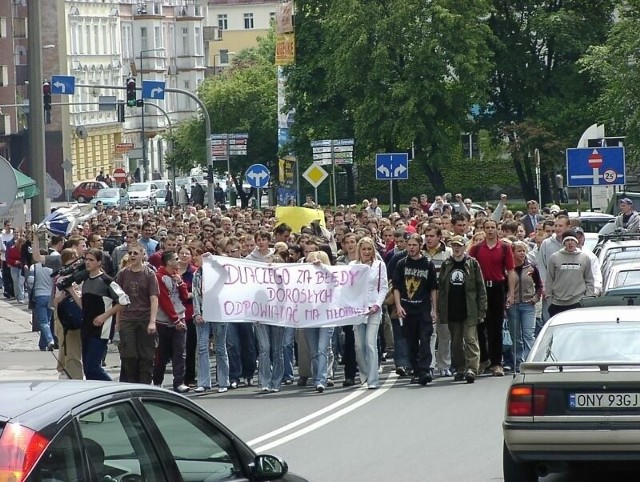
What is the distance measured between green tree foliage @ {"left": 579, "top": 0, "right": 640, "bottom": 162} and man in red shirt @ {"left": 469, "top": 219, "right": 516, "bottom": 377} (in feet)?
79.8

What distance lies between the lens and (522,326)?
786 inches

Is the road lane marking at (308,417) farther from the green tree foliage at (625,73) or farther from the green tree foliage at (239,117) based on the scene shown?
the green tree foliage at (239,117)

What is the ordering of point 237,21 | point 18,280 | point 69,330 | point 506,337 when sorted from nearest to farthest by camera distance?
1. point 69,330
2. point 506,337
3. point 18,280
4. point 237,21

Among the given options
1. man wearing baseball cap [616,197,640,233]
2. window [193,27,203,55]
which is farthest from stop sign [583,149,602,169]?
window [193,27,203,55]

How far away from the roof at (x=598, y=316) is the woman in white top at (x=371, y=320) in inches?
290

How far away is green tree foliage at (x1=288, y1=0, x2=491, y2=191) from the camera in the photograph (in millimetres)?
62156

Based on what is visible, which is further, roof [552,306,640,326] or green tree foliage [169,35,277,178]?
green tree foliage [169,35,277,178]

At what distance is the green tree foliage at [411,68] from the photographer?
6216 centimetres

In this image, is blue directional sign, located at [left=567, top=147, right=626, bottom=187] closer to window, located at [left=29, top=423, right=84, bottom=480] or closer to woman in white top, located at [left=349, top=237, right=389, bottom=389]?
woman in white top, located at [left=349, top=237, right=389, bottom=389]

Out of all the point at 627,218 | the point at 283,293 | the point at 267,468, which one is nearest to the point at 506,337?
the point at 283,293

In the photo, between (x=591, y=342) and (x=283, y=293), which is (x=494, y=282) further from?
(x=591, y=342)

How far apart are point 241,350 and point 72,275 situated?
3.46 meters

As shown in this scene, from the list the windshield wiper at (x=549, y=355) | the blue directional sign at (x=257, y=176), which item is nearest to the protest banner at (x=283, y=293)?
the windshield wiper at (x=549, y=355)

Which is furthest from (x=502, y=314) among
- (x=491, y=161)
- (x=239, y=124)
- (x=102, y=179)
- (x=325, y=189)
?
(x=102, y=179)
